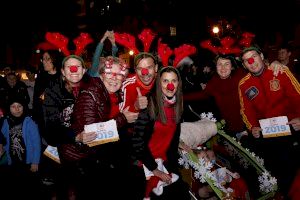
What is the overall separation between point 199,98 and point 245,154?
1.29 meters

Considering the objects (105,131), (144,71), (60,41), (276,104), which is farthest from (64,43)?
(276,104)

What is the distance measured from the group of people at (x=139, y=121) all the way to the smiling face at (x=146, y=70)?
13mm

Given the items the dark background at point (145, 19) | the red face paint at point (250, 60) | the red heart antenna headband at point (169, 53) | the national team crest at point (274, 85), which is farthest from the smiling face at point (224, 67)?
the dark background at point (145, 19)

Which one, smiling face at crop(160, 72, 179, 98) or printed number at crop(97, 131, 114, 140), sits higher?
smiling face at crop(160, 72, 179, 98)

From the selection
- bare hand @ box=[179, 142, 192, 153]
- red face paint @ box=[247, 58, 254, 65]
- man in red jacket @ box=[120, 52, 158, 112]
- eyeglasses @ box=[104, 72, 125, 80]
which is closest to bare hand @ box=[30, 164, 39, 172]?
man in red jacket @ box=[120, 52, 158, 112]

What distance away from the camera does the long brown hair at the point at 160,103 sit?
15.1ft

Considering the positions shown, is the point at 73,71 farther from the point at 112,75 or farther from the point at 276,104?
the point at 276,104

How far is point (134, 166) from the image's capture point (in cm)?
457

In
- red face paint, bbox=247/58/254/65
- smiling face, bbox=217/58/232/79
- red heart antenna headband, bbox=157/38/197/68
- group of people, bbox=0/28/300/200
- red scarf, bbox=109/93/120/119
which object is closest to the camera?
group of people, bbox=0/28/300/200

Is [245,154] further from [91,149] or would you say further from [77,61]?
[77,61]

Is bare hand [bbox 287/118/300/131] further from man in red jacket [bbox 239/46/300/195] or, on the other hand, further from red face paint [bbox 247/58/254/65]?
red face paint [bbox 247/58/254/65]

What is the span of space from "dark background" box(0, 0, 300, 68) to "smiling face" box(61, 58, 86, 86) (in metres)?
5.50

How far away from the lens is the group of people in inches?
168

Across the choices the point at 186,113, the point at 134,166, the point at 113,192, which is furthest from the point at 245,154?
the point at 113,192
